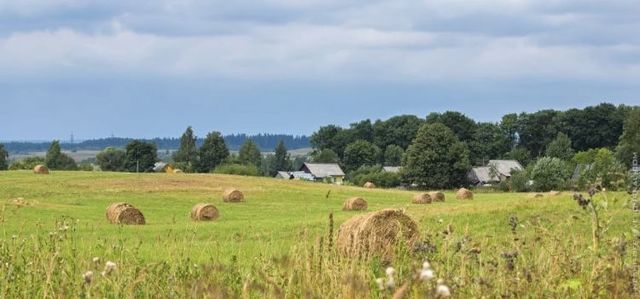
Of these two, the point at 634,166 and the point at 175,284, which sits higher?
the point at 634,166

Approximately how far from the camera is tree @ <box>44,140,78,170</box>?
147m

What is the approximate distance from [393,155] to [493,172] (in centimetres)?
3322

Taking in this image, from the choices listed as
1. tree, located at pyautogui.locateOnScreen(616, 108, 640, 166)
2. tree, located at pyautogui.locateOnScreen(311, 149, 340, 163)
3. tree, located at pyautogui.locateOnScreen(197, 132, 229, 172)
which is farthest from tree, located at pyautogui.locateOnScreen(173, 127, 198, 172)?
tree, located at pyautogui.locateOnScreen(616, 108, 640, 166)

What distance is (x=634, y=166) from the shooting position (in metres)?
8.84

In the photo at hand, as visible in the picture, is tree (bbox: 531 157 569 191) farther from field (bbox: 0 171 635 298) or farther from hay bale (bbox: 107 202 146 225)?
field (bbox: 0 171 635 298)

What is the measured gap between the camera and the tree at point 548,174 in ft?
345

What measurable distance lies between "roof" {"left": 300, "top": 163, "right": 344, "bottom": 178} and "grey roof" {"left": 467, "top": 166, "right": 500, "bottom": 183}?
27.1 metres

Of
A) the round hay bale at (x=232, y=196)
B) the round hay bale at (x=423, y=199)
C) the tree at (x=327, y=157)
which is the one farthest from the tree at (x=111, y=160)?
the round hay bale at (x=423, y=199)

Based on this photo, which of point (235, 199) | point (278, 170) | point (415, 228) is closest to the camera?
point (415, 228)

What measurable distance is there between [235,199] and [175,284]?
48.8m

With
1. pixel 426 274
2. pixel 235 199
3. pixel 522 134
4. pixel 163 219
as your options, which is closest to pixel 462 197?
pixel 235 199

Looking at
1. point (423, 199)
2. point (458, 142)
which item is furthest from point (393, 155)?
point (423, 199)

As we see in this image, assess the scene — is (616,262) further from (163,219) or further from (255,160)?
(255,160)

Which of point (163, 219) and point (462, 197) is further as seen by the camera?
Answer: point (462, 197)
